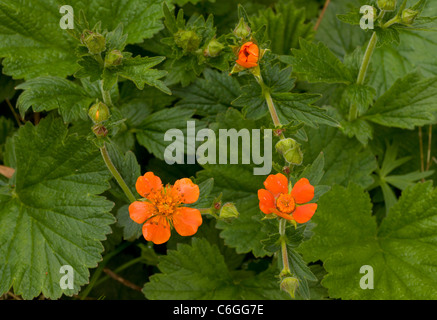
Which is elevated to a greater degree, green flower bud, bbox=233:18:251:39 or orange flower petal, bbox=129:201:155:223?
green flower bud, bbox=233:18:251:39

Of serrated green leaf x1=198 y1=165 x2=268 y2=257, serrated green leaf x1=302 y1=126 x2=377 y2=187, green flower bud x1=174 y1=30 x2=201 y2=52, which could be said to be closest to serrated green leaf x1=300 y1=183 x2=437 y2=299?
serrated green leaf x1=302 y1=126 x2=377 y2=187

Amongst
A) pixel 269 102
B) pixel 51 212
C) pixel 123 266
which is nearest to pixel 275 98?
pixel 269 102

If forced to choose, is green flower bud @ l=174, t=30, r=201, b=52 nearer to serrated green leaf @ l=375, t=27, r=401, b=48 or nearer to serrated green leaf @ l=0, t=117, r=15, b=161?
serrated green leaf @ l=375, t=27, r=401, b=48

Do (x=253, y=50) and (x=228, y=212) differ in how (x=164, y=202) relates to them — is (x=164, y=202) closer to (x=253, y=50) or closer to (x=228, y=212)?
(x=228, y=212)

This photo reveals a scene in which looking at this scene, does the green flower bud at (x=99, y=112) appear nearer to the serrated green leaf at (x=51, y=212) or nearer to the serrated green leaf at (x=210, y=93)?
the serrated green leaf at (x=51, y=212)

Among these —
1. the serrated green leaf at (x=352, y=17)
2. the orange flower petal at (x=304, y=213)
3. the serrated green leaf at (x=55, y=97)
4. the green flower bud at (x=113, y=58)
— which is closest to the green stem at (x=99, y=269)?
the serrated green leaf at (x=55, y=97)
